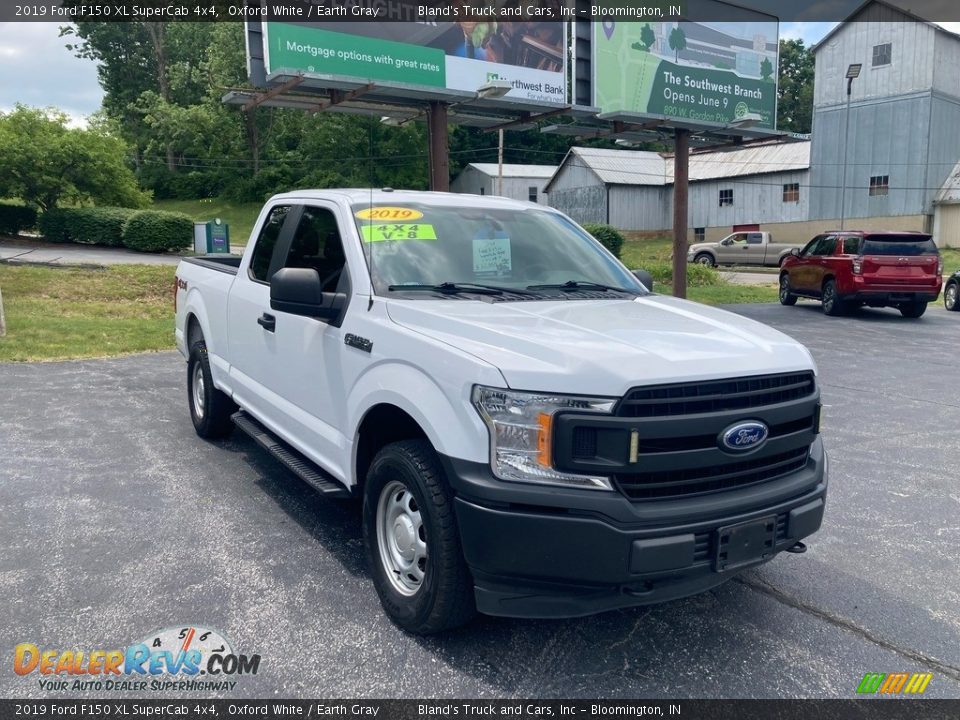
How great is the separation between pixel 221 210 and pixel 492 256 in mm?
55504

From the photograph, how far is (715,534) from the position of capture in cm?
298

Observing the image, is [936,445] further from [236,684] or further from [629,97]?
[629,97]

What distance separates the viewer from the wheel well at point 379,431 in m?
3.50

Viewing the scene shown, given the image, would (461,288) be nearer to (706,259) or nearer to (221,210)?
(706,259)

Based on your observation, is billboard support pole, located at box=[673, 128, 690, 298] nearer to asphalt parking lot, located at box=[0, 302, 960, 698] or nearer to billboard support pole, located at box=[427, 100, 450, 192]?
billboard support pole, located at box=[427, 100, 450, 192]

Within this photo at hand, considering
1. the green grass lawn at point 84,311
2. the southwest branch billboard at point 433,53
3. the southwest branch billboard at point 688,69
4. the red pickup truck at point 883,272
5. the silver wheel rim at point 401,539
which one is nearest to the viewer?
the silver wheel rim at point 401,539

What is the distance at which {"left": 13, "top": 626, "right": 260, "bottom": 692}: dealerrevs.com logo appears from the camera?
309cm

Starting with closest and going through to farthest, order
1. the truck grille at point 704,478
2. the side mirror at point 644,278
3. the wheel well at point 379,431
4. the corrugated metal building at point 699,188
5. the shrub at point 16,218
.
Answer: the truck grille at point 704,478, the wheel well at point 379,431, the side mirror at point 644,278, the shrub at point 16,218, the corrugated metal building at point 699,188

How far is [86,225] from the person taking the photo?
88.0 feet

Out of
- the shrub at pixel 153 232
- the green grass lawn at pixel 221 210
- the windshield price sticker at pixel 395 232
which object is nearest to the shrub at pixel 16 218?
the shrub at pixel 153 232

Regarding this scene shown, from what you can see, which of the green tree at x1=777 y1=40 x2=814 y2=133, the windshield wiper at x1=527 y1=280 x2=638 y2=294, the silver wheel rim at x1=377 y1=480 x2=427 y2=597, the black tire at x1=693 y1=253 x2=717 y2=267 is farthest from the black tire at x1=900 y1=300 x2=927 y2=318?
the green tree at x1=777 y1=40 x2=814 y2=133

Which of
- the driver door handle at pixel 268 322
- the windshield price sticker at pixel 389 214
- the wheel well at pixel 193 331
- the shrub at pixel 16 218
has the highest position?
the shrub at pixel 16 218

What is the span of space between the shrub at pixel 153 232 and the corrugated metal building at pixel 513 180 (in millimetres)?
33184

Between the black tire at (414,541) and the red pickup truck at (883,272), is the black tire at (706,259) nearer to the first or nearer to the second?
the red pickup truck at (883,272)
